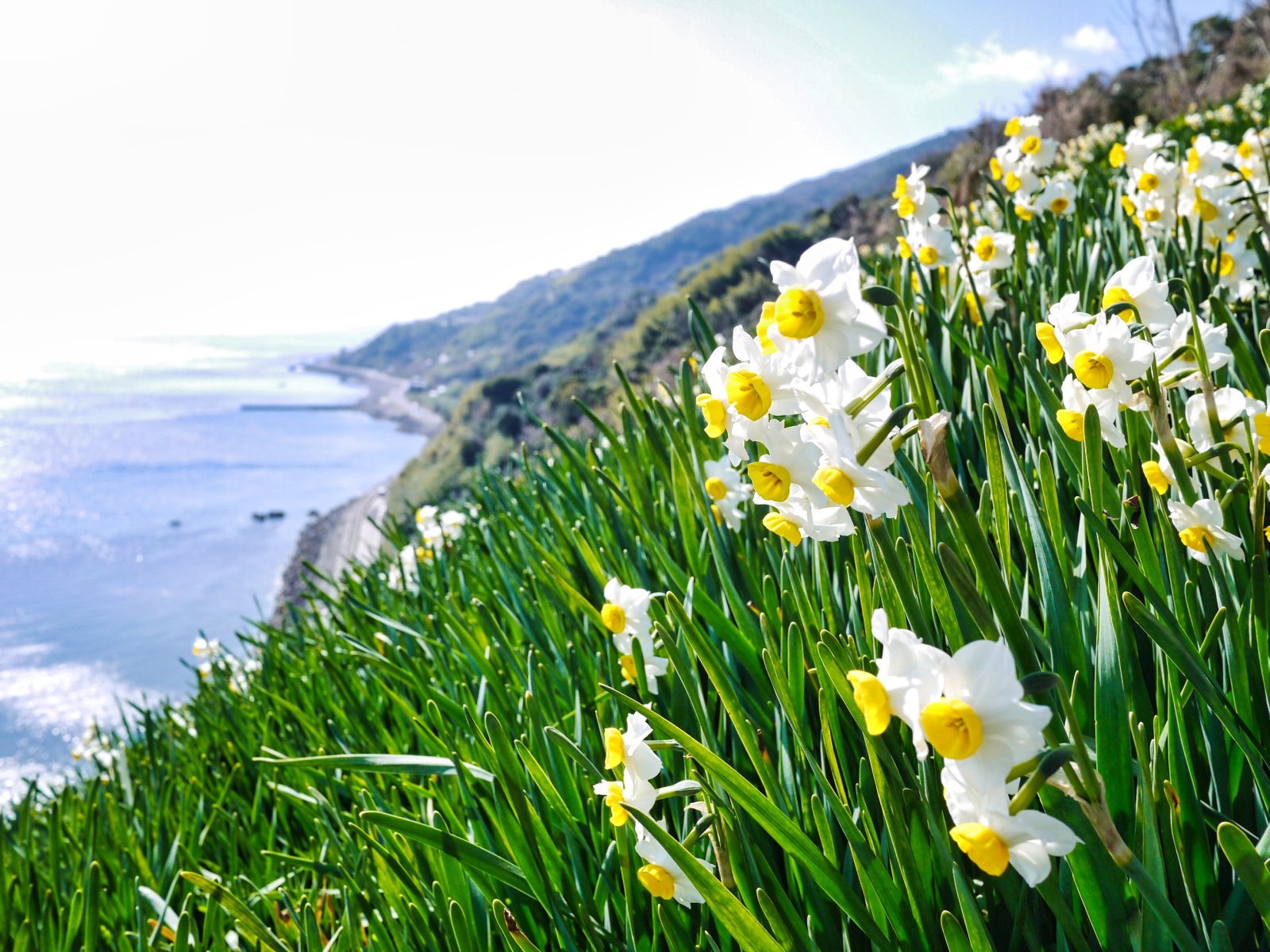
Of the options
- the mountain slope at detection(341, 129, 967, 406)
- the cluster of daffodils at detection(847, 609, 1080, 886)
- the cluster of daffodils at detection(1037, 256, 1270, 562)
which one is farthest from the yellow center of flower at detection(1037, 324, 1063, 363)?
the mountain slope at detection(341, 129, 967, 406)

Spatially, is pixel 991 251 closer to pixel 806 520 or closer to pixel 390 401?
pixel 806 520

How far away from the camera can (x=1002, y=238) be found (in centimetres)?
211

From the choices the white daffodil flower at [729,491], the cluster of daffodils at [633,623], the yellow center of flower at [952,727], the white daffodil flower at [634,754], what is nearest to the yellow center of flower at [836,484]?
the yellow center of flower at [952,727]

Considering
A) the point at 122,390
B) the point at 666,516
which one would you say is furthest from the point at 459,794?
the point at 122,390

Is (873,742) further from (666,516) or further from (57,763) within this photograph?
(57,763)

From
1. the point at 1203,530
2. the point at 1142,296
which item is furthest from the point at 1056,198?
the point at 1203,530

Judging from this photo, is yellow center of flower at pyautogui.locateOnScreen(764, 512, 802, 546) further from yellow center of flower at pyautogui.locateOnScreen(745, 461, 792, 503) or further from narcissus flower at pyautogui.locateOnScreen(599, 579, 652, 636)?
narcissus flower at pyautogui.locateOnScreen(599, 579, 652, 636)

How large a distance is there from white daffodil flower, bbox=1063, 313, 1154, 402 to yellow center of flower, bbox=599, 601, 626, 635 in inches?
29.3

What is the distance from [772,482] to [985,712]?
14.2 inches

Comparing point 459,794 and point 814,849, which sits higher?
point 814,849

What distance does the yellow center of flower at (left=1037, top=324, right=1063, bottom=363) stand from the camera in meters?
0.98

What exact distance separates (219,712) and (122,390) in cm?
12894

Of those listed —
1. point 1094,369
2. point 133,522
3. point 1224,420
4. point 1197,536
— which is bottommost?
point 133,522

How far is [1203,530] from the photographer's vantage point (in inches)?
37.6
